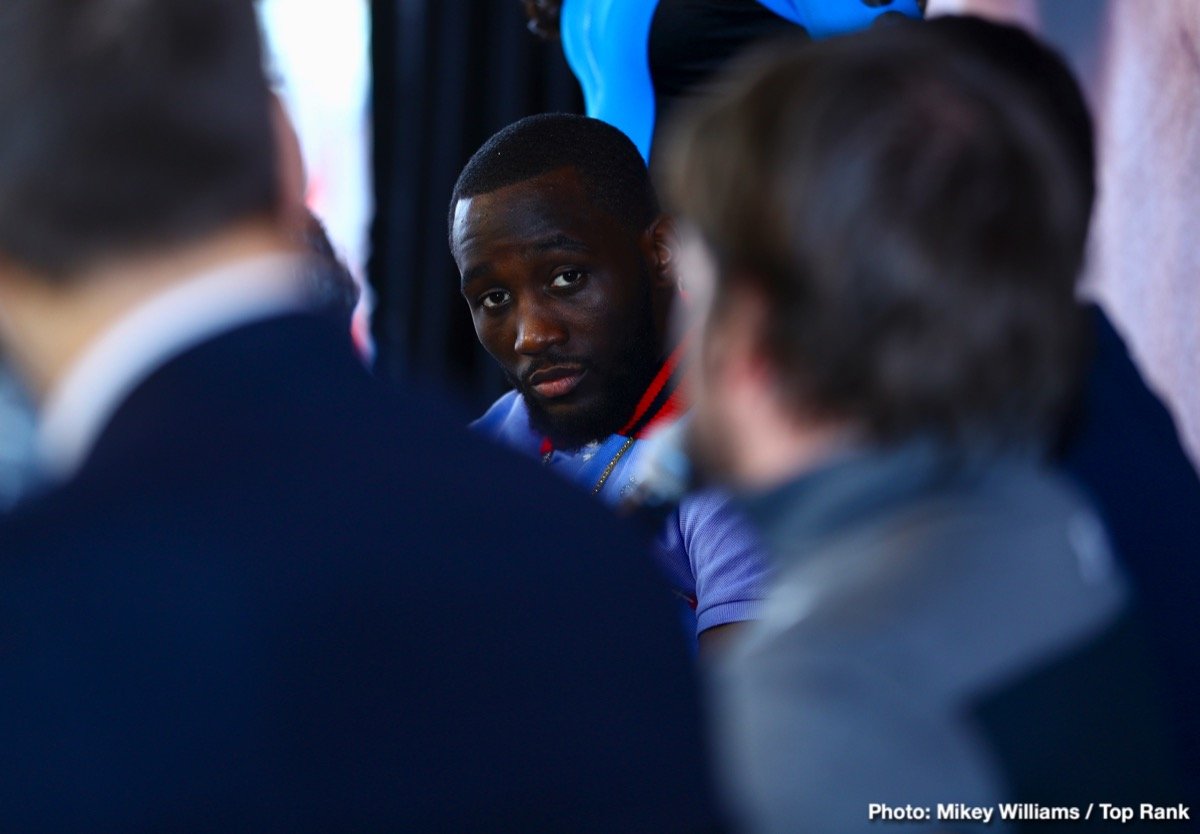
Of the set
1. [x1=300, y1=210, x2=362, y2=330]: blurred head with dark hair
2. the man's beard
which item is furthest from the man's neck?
the man's beard

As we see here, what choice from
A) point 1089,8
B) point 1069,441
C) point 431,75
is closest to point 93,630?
point 1069,441

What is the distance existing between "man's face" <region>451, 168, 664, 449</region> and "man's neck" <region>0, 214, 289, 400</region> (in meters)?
1.25

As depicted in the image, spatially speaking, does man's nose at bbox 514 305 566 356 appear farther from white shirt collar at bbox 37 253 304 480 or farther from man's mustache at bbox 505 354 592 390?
white shirt collar at bbox 37 253 304 480

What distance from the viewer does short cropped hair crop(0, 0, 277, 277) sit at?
782mm

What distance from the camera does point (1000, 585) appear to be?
829 millimetres

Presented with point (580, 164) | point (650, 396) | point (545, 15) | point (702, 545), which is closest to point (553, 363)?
point (650, 396)

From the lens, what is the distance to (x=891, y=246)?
0.86 meters

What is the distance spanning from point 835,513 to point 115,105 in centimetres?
43

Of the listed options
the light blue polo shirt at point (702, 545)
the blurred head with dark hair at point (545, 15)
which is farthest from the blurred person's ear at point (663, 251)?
the blurred head with dark hair at point (545, 15)

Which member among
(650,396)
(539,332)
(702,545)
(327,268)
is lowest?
(702,545)

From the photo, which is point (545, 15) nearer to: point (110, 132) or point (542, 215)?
point (542, 215)

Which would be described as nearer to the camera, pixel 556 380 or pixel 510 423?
pixel 556 380

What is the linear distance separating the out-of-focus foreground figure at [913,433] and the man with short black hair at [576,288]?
1.09m

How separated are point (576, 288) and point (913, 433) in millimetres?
1240
